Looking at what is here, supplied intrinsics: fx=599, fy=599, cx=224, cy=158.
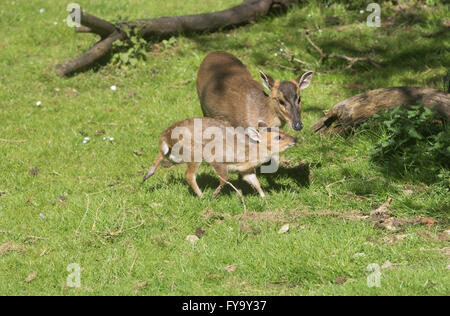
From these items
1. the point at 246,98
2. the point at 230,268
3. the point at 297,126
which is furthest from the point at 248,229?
the point at 246,98

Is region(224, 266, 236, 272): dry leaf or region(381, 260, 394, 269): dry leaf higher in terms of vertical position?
region(381, 260, 394, 269): dry leaf

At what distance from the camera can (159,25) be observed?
11.8m

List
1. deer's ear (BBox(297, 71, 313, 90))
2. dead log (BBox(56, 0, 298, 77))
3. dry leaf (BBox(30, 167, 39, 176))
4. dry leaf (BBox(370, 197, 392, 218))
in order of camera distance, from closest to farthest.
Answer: dry leaf (BBox(370, 197, 392, 218))
deer's ear (BBox(297, 71, 313, 90))
dry leaf (BBox(30, 167, 39, 176))
dead log (BBox(56, 0, 298, 77))

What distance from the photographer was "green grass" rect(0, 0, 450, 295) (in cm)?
542

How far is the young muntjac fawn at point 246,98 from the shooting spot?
294 inches

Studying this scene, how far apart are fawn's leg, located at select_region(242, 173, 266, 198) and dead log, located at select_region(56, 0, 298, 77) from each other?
509 centimetres

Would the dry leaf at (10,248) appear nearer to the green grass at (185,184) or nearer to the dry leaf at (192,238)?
the green grass at (185,184)

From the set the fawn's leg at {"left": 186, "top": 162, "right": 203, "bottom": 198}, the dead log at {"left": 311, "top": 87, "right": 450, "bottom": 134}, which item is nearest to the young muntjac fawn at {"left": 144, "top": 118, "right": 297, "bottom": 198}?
the fawn's leg at {"left": 186, "top": 162, "right": 203, "bottom": 198}

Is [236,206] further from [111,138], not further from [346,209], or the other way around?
[111,138]

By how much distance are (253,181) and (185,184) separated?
2.86ft

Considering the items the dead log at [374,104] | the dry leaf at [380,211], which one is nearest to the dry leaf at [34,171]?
the dead log at [374,104]

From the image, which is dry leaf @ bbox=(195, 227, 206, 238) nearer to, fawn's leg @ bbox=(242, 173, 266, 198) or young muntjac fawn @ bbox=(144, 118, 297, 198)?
young muntjac fawn @ bbox=(144, 118, 297, 198)

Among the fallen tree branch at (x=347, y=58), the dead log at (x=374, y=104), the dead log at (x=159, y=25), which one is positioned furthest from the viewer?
the dead log at (x=159, y=25)

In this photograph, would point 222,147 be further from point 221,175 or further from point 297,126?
point 297,126
